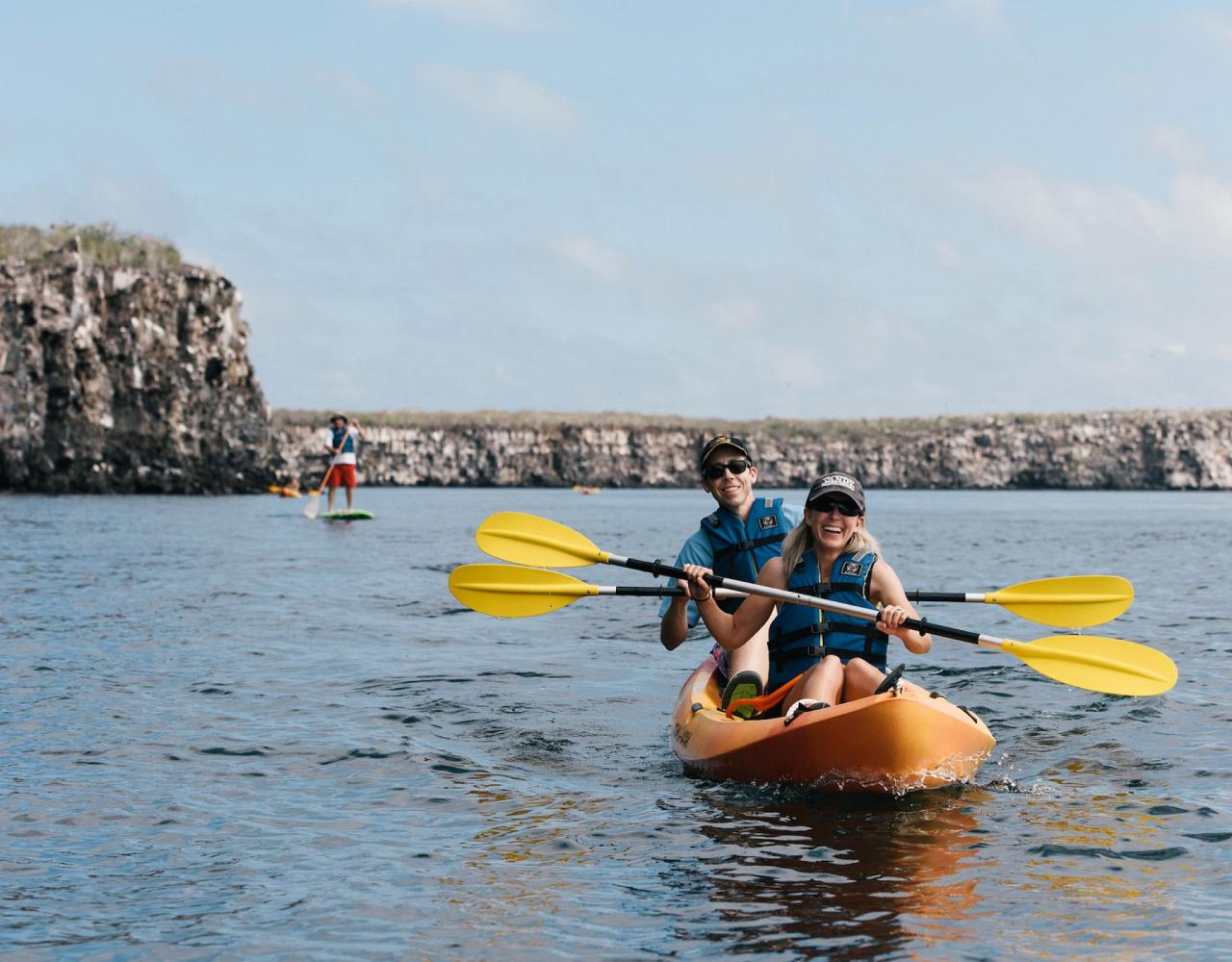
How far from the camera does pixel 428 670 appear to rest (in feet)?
37.5

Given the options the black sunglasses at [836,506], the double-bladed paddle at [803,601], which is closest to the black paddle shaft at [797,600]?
the double-bladed paddle at [803,601]

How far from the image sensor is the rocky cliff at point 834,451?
323 ft

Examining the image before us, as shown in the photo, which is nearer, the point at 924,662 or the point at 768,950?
the point at 768,950

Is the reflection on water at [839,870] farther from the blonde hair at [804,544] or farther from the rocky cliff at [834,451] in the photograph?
the rocky cliff at [834,451]

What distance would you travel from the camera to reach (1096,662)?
25.8ft

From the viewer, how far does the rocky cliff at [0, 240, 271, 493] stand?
158 feet

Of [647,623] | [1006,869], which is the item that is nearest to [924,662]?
[647,623]

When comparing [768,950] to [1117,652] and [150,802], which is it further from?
[1117,652]

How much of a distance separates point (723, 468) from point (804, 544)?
82cm

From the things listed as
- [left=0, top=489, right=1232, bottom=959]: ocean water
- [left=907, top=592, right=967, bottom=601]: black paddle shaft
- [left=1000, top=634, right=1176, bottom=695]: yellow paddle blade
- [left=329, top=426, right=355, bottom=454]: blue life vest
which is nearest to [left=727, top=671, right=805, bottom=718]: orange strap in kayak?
[left=0, top=489, right=1232, bottom=959]: ocean water

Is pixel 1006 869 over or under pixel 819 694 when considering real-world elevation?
under

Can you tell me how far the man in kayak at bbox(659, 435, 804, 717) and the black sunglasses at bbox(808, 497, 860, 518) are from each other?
0.92 m

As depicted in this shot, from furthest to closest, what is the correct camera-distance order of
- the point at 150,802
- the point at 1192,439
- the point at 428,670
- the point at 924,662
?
the point at 1192,439 < the point at 924,662 < the point at 428,670 < the point at 150,802

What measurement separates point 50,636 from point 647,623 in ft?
22.7
